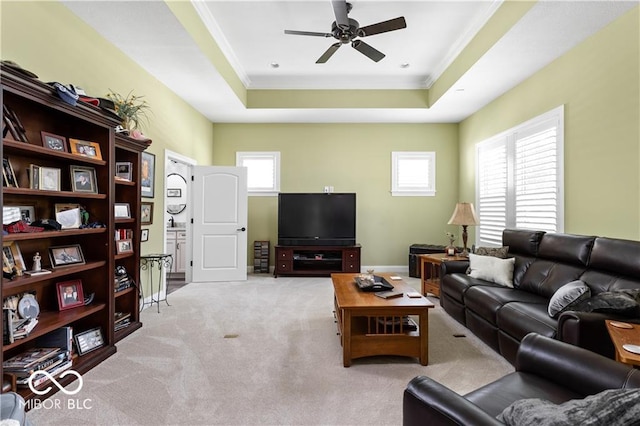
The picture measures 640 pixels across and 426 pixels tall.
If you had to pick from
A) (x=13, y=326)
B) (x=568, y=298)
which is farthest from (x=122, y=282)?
(x=568, y=298)

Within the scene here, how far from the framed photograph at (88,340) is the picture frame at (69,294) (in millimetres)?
239

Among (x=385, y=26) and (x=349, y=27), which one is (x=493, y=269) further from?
(x=349, y=27)

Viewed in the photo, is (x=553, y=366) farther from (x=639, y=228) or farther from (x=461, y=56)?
(x=461, y=56)

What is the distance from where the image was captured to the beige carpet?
6.11 feet

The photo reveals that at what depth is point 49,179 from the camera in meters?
2.28

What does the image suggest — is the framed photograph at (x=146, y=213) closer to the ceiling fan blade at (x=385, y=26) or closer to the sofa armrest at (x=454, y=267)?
the ceiling fan blade at (x=385, y=26)

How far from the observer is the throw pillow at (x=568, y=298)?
2.19 m

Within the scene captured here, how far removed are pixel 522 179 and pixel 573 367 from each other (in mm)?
3235

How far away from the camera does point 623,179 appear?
2.69m

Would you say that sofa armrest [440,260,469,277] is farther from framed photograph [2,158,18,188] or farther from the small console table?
framed photograph [2,158,18,188]

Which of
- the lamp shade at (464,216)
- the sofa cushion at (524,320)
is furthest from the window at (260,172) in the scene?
the sofa cushion at (524,320)

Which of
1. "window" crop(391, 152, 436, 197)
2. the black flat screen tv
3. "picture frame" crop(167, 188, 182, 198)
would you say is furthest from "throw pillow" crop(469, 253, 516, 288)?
"picture frame" crop(167, 188, 182, 198)

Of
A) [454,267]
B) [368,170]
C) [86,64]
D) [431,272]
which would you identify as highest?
[86,64]

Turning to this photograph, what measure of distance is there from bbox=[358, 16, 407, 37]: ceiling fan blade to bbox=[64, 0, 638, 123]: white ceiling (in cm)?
43
